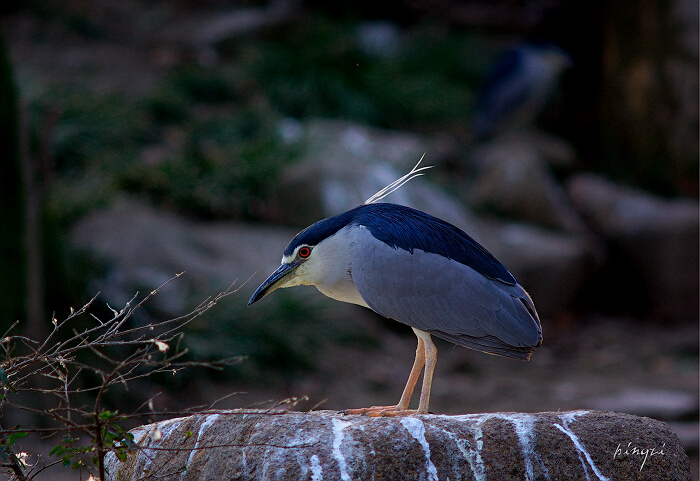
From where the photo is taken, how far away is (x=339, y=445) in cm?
290

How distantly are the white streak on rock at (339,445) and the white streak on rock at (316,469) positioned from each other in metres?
0.07

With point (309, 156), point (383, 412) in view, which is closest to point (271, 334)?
point (309, 156)

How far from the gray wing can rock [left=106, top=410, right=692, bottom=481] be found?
0.55 metres

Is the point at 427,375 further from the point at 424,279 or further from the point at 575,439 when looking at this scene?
the point at 575,439

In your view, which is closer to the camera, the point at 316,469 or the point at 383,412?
the point at 316,469

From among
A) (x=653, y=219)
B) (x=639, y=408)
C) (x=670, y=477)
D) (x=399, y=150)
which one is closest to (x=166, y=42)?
(x=399, y=150)

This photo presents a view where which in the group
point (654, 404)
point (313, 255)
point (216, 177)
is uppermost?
point (313, 255)

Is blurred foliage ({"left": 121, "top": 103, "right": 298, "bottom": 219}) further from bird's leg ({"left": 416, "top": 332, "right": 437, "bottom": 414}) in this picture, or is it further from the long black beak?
bird's leg ({"left": 416, "top": 332, "right": 437, "bottom": 414})

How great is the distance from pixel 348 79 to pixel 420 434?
1017 centimetres

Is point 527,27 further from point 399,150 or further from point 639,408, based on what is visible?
point 639,408

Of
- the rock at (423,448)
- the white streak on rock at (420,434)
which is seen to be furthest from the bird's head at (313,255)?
the white streak on rock at (420,434)

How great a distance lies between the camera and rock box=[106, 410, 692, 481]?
287 cm

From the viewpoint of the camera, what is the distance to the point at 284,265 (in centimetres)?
382

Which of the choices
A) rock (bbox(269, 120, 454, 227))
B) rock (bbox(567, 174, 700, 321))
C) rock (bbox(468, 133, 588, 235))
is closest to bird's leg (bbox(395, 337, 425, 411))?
rock (bbox(269, 120, 454, 227))
